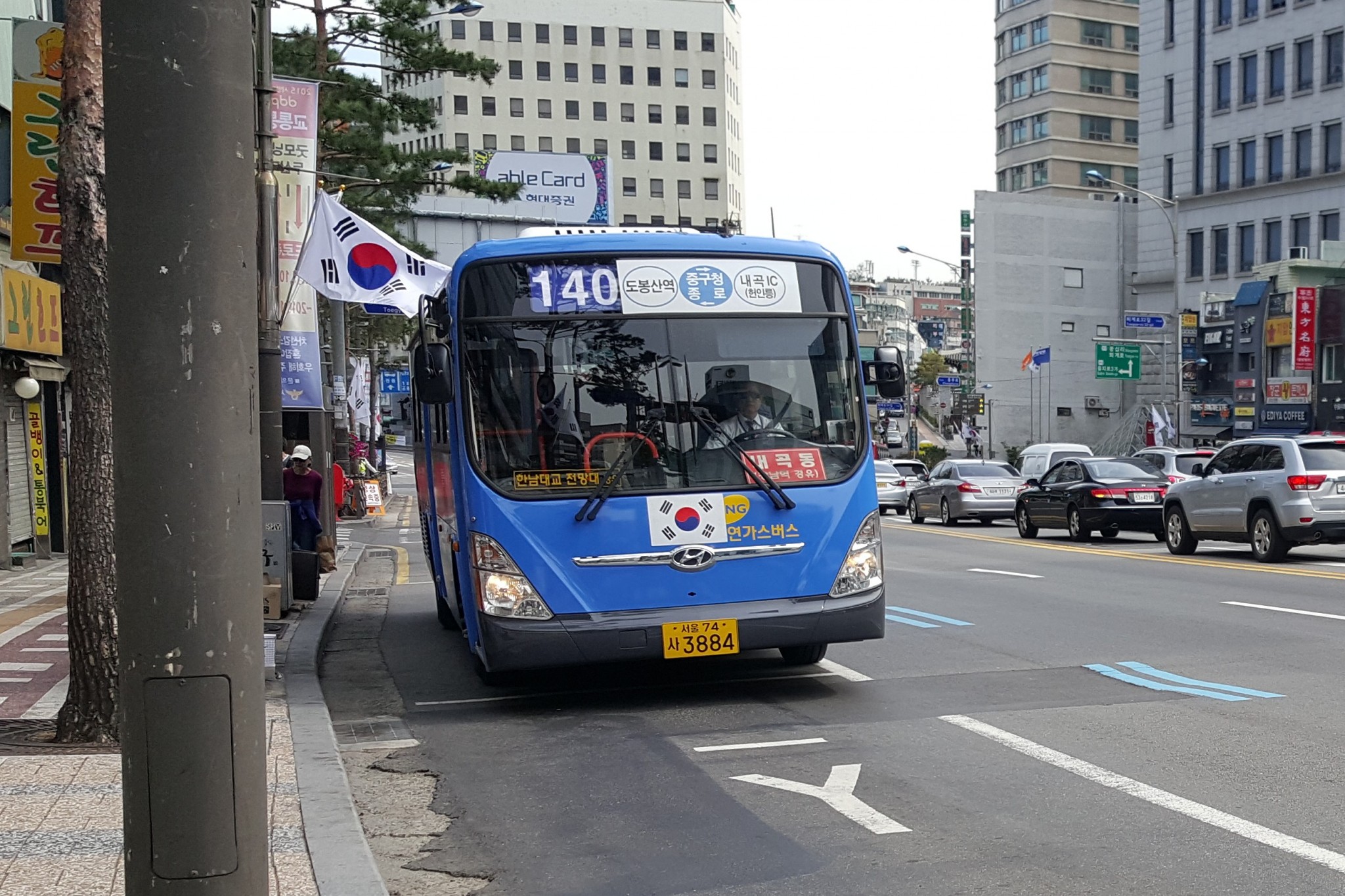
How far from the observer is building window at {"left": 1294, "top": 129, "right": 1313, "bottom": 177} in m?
64.9

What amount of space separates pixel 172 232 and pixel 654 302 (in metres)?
6.42

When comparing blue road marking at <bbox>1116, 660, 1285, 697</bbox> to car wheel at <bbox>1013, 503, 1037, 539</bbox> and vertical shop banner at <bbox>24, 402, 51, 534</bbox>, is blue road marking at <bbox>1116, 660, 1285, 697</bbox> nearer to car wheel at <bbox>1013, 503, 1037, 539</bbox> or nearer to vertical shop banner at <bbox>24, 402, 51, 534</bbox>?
vertical shop banner at <bbox>24, 402, 51, 534</bbox>

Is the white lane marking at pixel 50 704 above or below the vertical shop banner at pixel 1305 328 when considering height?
below

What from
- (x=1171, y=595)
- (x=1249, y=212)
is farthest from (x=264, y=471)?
(x=1249, y=212)

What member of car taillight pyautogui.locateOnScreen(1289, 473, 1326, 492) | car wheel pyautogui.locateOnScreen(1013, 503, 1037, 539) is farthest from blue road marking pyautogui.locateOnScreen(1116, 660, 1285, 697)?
car wheel pyautogui.locateOnScreen(1013, 503, 1037, 539)

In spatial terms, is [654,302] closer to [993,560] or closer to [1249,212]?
[993,560]

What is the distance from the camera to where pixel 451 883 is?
580 centimetres

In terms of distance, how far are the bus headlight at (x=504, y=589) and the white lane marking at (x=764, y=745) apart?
148 centimetres

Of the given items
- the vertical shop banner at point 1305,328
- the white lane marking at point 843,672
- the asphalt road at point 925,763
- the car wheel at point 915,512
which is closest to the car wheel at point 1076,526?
the car wheel at point 915,512

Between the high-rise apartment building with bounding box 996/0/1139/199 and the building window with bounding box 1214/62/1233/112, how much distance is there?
43506mm

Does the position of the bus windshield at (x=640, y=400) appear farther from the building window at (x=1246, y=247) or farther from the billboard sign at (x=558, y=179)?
the billboard sign at (x=558, y=179)

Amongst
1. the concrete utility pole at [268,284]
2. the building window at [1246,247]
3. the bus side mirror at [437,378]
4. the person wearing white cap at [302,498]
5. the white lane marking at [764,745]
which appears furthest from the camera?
the building window at [1246,247]

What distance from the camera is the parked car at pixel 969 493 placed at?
116 ft

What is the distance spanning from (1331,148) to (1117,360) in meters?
14.9
